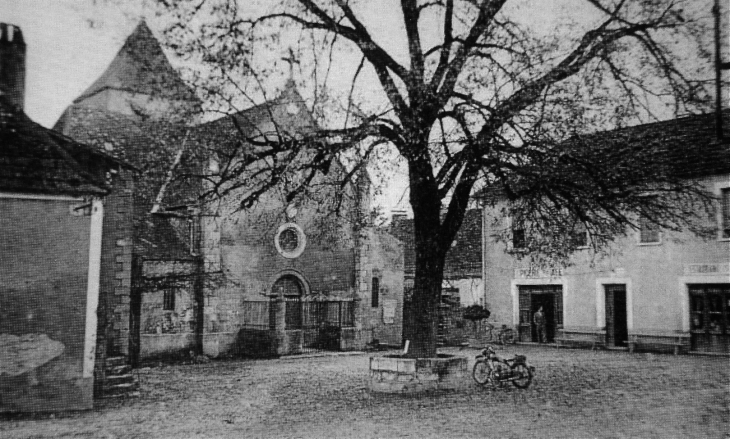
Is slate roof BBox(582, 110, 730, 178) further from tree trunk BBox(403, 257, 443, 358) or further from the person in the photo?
the person

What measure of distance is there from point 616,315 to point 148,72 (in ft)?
33.3

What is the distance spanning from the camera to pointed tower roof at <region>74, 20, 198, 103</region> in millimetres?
5484

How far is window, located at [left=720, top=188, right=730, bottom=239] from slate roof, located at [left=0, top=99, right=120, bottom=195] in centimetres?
794

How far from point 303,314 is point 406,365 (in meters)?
7.77

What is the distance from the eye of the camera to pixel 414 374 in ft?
23.7

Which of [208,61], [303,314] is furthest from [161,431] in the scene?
[303,314]

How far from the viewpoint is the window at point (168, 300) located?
12.2 metres

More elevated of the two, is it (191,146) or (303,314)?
(191,146)

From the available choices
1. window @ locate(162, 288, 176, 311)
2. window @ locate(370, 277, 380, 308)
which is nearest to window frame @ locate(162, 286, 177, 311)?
window @ locate(162, 288, 176, 311)

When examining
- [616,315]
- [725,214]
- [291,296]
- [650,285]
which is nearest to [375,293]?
[291,296]

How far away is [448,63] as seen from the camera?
6789mm

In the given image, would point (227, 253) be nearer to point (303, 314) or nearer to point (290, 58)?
point (303, 314)

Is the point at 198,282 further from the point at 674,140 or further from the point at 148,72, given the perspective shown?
the point at 674,140

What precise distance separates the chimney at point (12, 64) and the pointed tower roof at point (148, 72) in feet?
2.70
